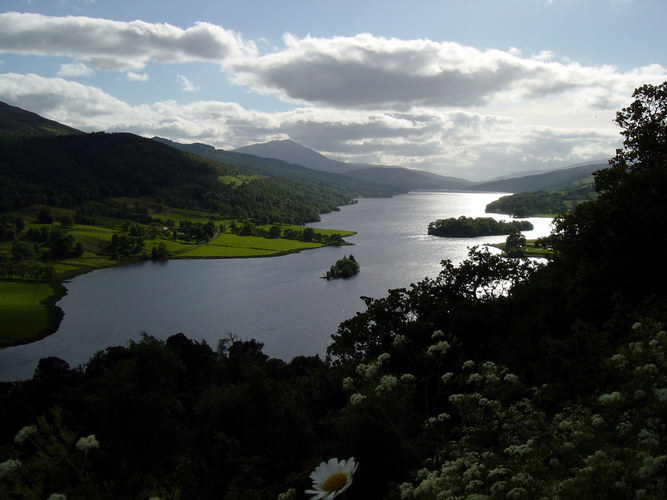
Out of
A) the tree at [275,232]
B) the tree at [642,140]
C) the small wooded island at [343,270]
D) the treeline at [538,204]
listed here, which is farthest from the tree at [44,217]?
the treeline at [538,204]

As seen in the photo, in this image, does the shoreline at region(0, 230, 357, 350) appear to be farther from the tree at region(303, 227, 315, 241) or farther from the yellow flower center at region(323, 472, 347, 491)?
the yellow flower center at region(323, 472, 347, 491)

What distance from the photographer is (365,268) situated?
225 ft

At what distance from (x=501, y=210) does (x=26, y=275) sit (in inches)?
5597

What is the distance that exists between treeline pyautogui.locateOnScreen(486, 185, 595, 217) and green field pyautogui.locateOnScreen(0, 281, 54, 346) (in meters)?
131

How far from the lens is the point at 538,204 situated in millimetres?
153875

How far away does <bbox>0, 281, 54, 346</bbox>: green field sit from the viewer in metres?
42.8

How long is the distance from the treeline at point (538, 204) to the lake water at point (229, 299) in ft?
239

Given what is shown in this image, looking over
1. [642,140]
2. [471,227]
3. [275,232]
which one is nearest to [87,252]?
[275,232]

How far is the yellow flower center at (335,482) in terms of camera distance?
3267 millimetres

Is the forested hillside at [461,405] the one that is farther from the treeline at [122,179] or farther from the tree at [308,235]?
the treeline at [122,179]

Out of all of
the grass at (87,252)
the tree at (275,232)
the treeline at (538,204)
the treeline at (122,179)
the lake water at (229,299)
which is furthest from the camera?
the treeline at (538,204)

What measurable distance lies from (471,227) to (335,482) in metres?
103

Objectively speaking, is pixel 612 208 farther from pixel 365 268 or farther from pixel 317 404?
pixel 365 268

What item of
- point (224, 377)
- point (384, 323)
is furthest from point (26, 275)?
point (384, 323)
